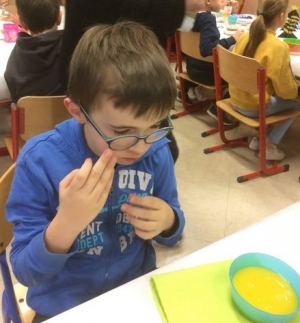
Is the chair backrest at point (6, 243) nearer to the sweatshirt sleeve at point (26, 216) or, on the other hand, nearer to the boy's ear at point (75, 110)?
the sweatshirt sleeve at point (26, 216)

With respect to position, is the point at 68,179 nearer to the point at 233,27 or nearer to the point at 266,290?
the point at 266,290

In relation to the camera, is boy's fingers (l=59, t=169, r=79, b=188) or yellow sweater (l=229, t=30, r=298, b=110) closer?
boy's fingers (l=59, t=169, r=79, b=188)

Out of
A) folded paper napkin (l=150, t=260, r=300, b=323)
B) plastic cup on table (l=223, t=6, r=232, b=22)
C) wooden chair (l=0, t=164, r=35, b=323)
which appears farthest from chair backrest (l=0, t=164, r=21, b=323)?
plastic cup on table (l=223, t=6, r=232, b=22)

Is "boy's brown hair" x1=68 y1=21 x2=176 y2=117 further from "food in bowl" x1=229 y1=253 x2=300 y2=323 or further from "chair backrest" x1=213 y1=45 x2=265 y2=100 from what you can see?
"chair backrest" x1=213 y1=45 x2=265 y2=100

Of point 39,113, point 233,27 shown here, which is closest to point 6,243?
point 39,113

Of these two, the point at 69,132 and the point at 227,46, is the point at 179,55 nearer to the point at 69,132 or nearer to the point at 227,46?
the point at 227,46

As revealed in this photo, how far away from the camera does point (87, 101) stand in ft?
2.55

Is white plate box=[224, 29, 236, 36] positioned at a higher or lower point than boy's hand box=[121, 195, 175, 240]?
lower

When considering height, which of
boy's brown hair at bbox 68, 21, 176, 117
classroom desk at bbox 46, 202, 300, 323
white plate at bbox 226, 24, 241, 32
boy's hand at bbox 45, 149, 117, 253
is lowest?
white plate at bbox 226, 24, 241, 32

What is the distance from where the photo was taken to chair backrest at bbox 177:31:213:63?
107 inches

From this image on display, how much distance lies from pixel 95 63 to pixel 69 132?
0.56ft

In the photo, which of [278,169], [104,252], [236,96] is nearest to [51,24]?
[236,96]

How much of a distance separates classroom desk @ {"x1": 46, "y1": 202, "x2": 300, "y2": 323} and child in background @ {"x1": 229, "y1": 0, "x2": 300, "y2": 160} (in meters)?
1.49

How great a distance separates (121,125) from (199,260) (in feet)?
1.03
